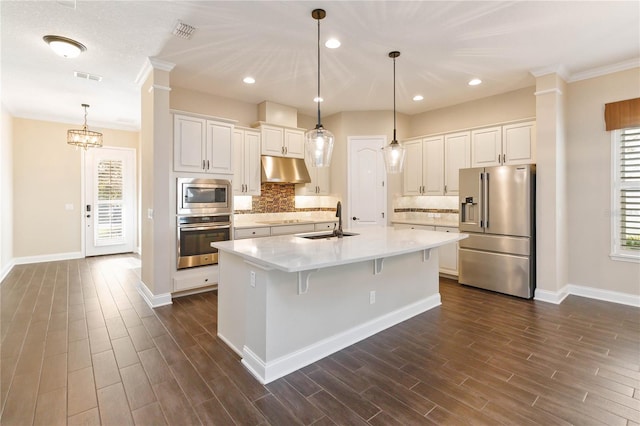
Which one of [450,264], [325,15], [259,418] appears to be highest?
[325,15]

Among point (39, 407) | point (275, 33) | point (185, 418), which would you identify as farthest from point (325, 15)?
point (39, 407)

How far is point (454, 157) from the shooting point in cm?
542

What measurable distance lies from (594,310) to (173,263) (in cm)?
529

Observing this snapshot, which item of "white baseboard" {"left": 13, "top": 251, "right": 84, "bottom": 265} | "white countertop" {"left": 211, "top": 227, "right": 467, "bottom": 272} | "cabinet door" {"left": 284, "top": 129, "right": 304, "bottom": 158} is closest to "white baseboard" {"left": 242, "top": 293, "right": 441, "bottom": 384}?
"white countertop" {"left": 211, "top": 227, "right": 467, "bottom": 272}

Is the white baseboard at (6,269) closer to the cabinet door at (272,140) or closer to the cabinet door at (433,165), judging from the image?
the cabinet door at (272,140)

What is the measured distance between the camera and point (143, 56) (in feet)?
12.1

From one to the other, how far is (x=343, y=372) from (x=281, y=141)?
4.05m

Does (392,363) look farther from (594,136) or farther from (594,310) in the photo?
(594,136)

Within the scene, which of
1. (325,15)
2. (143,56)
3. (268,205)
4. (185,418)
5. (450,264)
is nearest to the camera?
(185,418)

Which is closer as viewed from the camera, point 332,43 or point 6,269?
point 332,43

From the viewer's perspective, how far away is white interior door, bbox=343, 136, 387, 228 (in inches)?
237

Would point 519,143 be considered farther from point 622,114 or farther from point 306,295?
point 306,295

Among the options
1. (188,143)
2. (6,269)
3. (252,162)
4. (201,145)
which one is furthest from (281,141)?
(6,269)

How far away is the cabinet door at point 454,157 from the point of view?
Answer: 17.3 feet
